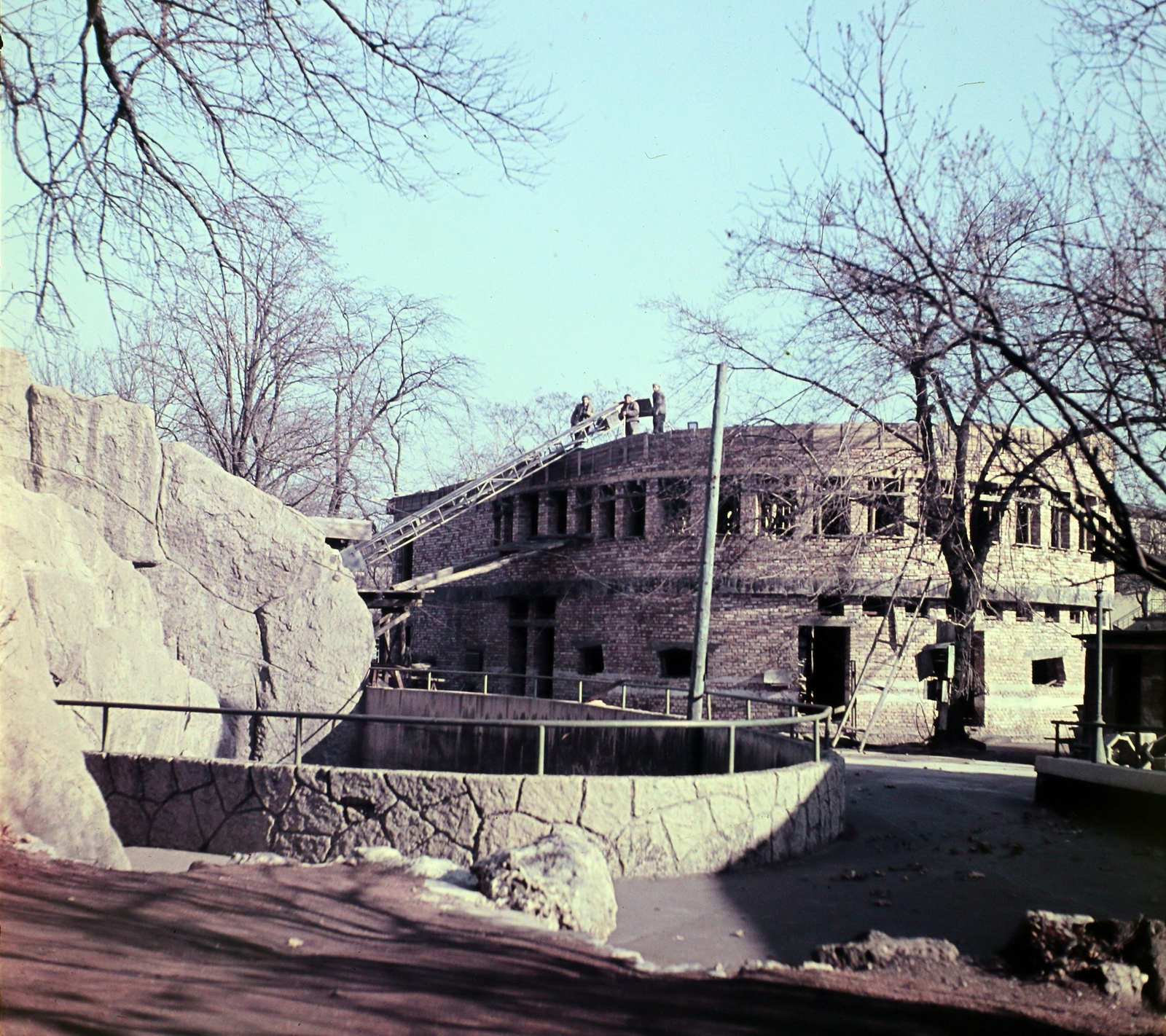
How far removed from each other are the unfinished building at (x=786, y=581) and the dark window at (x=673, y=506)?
44mm

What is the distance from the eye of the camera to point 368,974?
5.15 meters

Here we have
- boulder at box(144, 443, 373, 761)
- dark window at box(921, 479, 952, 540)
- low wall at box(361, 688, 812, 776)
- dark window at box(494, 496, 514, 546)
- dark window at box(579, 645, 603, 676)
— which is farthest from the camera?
dark window at box(494, 496, 514, 546)

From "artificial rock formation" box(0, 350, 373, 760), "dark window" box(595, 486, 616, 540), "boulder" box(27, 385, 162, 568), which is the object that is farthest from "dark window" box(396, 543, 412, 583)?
"boulder" box(27, 385, 162, 568)

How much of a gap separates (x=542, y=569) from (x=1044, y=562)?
13257mm

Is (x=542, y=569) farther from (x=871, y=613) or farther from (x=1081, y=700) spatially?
(x=1081, y=700)

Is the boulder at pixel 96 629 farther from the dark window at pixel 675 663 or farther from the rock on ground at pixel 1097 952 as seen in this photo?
the dark window at pixel 675 663

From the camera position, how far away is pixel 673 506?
90.9 ft

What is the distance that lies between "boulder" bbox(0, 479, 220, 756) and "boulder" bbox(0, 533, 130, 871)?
185 cm

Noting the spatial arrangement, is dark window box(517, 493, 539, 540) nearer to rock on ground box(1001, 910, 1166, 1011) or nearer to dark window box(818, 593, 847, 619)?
dark window box(818, 593, 847, 619)

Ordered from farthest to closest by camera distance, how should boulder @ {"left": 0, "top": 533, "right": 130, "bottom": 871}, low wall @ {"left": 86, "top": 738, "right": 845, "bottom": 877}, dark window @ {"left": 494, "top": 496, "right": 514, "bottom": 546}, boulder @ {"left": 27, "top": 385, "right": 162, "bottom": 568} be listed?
dark window @ {"left": 494, "top": 496, "right": 514, "bottom": 546} < boulder @ {"left": 27, "top": 385, "right": 162, "bottom": 568} < low wall @ {"left": 86, "top": 738, "right": 845, "bottom": 877} < boulder @ {"left": 0, "top": 533, "right": 130, "bottom": 871}

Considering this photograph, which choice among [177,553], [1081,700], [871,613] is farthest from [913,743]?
[177,553]

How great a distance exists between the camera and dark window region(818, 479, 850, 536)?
67.3ft

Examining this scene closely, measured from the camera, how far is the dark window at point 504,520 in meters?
32.7

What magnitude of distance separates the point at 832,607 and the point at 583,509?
25.8ft
